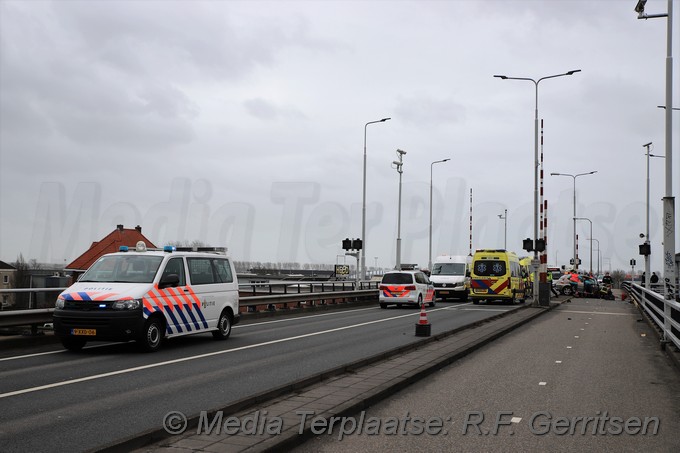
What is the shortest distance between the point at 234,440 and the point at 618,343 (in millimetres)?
12195

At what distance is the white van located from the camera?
117ft

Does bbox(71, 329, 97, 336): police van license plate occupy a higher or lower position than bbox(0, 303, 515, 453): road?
higher

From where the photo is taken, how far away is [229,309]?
14.8 meters

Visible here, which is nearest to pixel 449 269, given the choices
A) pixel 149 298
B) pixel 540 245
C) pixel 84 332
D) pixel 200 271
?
pixel 540 245

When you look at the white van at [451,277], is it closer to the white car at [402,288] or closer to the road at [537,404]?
the white car at [402,288]

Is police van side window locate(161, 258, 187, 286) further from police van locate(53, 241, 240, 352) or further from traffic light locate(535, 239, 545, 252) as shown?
traffic light locate(535, 239, 545, 252)

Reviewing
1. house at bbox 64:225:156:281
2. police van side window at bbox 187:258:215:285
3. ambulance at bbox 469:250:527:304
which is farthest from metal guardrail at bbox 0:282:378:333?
house at bbox 64:225:156:281

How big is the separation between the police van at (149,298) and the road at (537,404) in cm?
535

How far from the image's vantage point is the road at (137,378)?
6282mm

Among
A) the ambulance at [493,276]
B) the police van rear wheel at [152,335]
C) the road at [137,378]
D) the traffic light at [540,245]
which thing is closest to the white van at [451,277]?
the ambulance at [493,276]

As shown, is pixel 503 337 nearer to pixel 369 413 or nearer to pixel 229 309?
pixel 229 309

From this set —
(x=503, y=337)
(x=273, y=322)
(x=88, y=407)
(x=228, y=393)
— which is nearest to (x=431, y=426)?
(x=228, y=393)

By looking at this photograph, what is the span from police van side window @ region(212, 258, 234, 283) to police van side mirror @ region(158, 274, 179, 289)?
1883 millimetres

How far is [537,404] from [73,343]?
8.40 meters
